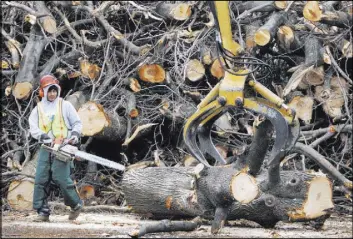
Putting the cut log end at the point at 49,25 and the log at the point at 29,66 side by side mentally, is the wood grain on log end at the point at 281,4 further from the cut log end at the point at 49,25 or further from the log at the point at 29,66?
the log at the point at 29,66

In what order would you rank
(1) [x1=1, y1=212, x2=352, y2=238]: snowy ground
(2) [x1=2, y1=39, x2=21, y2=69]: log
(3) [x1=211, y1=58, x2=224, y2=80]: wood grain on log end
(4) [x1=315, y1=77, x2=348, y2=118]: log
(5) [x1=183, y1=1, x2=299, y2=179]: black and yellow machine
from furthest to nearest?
(2) [x1=2, y1=39, x2=21, y2=69]: log
(3) [x1=211, y1=58, x2=224, y2=80]: wood grain on log end
(4) [x1=315, y1=77, x2=348, y2=118]: log
(1) [x1=1, y1=212, x2=352, y2=238]: snowy ground
(5) [x1=183, y1=1, x2=299, y2=179]: black and yellow machine

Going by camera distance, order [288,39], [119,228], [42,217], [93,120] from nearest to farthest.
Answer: [119,228], [42,217], [93,120], [288,39]

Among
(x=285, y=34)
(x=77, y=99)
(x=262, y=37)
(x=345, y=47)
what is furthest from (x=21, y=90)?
(x=345, y=47)

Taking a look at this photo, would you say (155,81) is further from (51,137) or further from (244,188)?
(244,188)

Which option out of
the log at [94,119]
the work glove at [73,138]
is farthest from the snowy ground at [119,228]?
the log at [94,119]

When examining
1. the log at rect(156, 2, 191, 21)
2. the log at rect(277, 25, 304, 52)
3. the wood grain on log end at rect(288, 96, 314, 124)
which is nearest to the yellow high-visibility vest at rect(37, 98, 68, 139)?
the log at rect(156, 2, 191, 21)

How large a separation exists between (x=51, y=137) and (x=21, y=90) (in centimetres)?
171

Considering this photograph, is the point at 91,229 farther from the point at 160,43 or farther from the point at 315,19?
the point at 315,19

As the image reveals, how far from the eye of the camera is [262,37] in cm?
743

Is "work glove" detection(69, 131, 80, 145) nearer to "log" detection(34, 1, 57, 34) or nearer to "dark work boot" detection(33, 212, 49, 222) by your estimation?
"dark work boot" detection(33, 212, 49, 222)

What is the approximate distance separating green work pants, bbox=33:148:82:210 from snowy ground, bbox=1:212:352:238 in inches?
8.8

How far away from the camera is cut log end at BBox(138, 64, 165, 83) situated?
7.88m

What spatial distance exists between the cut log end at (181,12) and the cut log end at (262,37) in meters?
1.10

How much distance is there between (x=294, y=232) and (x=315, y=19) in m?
2.62
